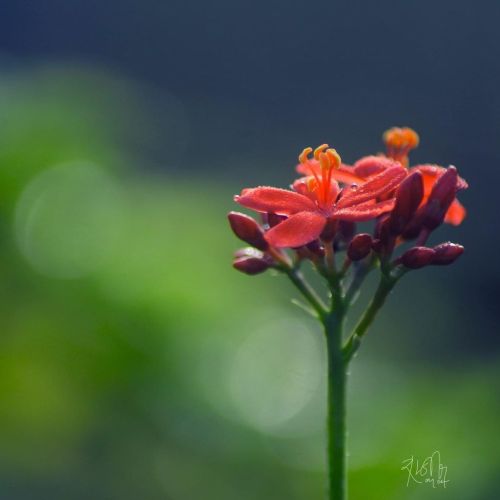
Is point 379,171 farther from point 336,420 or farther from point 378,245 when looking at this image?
point 336,420

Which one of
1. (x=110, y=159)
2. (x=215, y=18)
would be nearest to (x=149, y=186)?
(x=110, y=159)

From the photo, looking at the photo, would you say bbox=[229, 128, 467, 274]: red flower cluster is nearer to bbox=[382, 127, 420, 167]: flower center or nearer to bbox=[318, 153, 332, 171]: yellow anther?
bbox=[318, 153, 332, 171]: yellow anther

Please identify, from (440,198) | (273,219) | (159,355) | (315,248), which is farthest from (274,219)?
(159,355)

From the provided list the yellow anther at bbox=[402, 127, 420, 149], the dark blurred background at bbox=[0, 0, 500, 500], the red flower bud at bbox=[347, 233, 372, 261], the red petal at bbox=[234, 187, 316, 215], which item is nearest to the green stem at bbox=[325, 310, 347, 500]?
the red flower bud at bbox=[347, 233, 372, 261]

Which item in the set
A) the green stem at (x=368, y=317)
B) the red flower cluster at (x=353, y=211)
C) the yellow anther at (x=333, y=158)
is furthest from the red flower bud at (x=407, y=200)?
the yellow anther at (x=333, y=158)

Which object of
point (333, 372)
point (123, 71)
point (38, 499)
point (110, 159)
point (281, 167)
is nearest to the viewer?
point (333, 372)

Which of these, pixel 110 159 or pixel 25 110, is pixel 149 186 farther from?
pixel 25 110

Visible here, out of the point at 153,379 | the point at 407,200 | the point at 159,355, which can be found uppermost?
the point at 407,200
